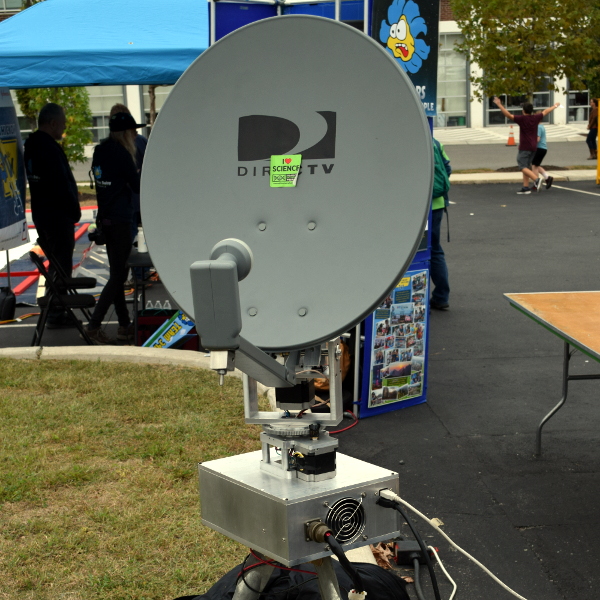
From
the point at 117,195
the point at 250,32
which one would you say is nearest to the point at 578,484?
the point at 250,32

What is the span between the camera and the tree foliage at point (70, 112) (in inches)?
742

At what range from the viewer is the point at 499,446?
5.23 meters

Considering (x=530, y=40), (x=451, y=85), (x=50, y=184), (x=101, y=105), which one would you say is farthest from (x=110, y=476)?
(x=451, y=85)

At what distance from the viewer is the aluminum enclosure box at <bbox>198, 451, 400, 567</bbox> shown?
7.12ft

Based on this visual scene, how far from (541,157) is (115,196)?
43.6 ft

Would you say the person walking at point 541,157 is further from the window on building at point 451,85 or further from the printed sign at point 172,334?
the window on building at point 451,85

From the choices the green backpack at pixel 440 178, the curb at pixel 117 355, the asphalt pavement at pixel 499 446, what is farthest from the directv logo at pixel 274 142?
the green backpack at pixel 440 178

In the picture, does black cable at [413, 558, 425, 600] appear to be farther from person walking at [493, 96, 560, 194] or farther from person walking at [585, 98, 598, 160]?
person walking at [585, 98, 598, 160]

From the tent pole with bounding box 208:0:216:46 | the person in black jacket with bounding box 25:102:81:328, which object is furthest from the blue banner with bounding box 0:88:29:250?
the tent pole with bounding box 208:0:216:46

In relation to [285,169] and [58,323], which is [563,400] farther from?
[58,323]

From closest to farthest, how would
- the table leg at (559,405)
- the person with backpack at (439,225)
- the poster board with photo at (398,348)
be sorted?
1. the table leg at (559,405)
2. the poster board with photo at (398,348)
3. the person with backpack at (439,225)

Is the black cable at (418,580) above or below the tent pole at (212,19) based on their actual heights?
below

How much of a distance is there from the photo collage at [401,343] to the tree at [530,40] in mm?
17350

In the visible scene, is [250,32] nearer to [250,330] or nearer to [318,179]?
[318,179]
